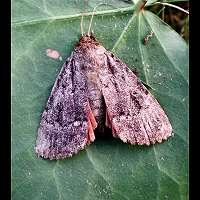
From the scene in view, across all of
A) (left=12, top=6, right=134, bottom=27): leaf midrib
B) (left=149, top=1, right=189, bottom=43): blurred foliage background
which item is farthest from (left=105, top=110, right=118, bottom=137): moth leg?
(left=149, top=1, right=189, bottom=43): blurred foliage background

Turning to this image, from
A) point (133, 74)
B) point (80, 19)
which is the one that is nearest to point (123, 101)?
point (133, 74)

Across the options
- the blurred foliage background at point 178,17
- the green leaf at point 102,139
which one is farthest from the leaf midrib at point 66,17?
the blurred foliage background at point 178,17

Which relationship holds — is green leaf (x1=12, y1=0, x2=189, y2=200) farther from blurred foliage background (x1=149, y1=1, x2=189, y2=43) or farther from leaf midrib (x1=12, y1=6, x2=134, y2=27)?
blurred foliage background (x1=149, y1=1, x2=189, y2=43)

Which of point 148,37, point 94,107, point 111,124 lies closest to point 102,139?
point 111,124

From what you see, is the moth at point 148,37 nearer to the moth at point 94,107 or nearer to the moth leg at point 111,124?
the moth at point 94,107

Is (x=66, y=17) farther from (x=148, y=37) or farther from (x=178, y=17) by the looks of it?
(x=178, y=17)

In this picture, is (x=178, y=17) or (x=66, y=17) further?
(x=178, y=17)
